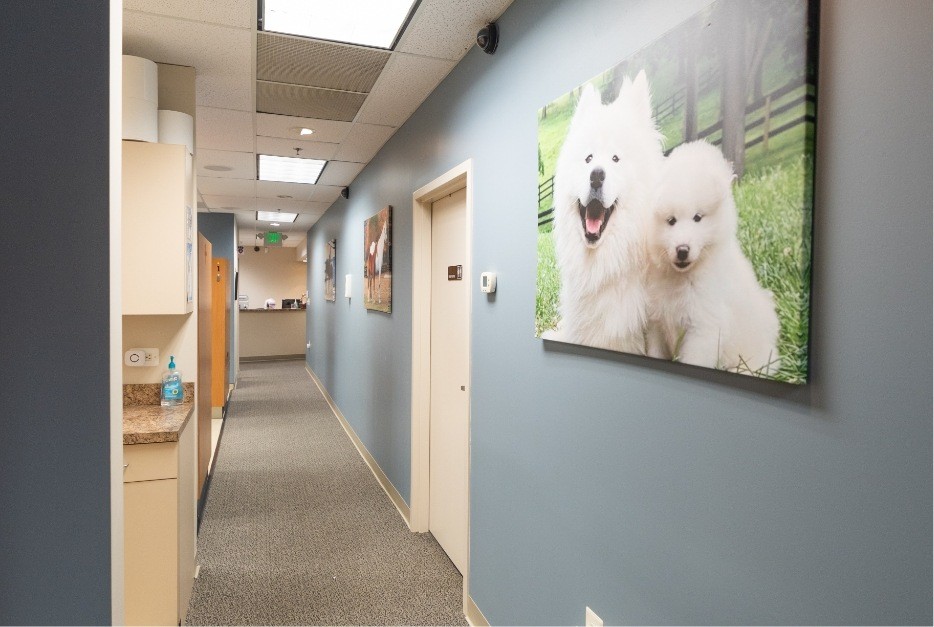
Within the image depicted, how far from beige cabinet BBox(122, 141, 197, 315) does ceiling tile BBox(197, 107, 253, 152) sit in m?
1.14

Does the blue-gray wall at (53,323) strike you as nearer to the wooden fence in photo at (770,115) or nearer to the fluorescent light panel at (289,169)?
the wooden fence in photo at (770,115)

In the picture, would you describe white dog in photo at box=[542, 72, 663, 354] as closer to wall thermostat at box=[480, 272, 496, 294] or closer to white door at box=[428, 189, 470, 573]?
wall thermostat at box=[480, 272, 496, 294]

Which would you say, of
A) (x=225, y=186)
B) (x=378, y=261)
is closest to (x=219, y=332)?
(x=225, y=186)

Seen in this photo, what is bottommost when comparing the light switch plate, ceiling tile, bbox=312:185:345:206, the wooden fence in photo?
the light switch plate

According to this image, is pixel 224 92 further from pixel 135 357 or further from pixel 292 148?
pixel 135 357

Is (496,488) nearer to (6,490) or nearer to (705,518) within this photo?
(705,518)

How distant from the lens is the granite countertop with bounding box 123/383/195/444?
2.17 meters

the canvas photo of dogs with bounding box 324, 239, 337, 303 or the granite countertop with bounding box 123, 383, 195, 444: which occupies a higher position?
the canvas photo of dogs with bounding box 324, 239, 337, 303

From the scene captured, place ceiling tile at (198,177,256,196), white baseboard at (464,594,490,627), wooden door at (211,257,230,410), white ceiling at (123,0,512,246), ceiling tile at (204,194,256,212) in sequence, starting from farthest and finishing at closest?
ceiling tile at (204,194,256,212) → wooden door at (211,257,230,410) → ceiling tile at (198,177,256,196) → white baseboard at (464,594,490,627) → white ceiling at (123,0,512,246)

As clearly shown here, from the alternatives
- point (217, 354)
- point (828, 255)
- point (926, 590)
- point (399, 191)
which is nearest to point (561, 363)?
point (828, 255)

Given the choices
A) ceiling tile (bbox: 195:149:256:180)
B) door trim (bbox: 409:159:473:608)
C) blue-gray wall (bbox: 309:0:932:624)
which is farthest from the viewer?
ceiling tile (bbox: 195:149:256:180)

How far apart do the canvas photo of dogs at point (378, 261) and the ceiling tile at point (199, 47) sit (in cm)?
132

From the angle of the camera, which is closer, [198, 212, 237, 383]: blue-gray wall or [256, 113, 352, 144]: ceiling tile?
[256, 113, 352, 144]: ceiling tile

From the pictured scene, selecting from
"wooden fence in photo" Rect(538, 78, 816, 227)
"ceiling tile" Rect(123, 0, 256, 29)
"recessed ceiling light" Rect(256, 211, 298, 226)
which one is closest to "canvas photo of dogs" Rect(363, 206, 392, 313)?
"ceiling tile" Rect(123, 0, 256, 29)
